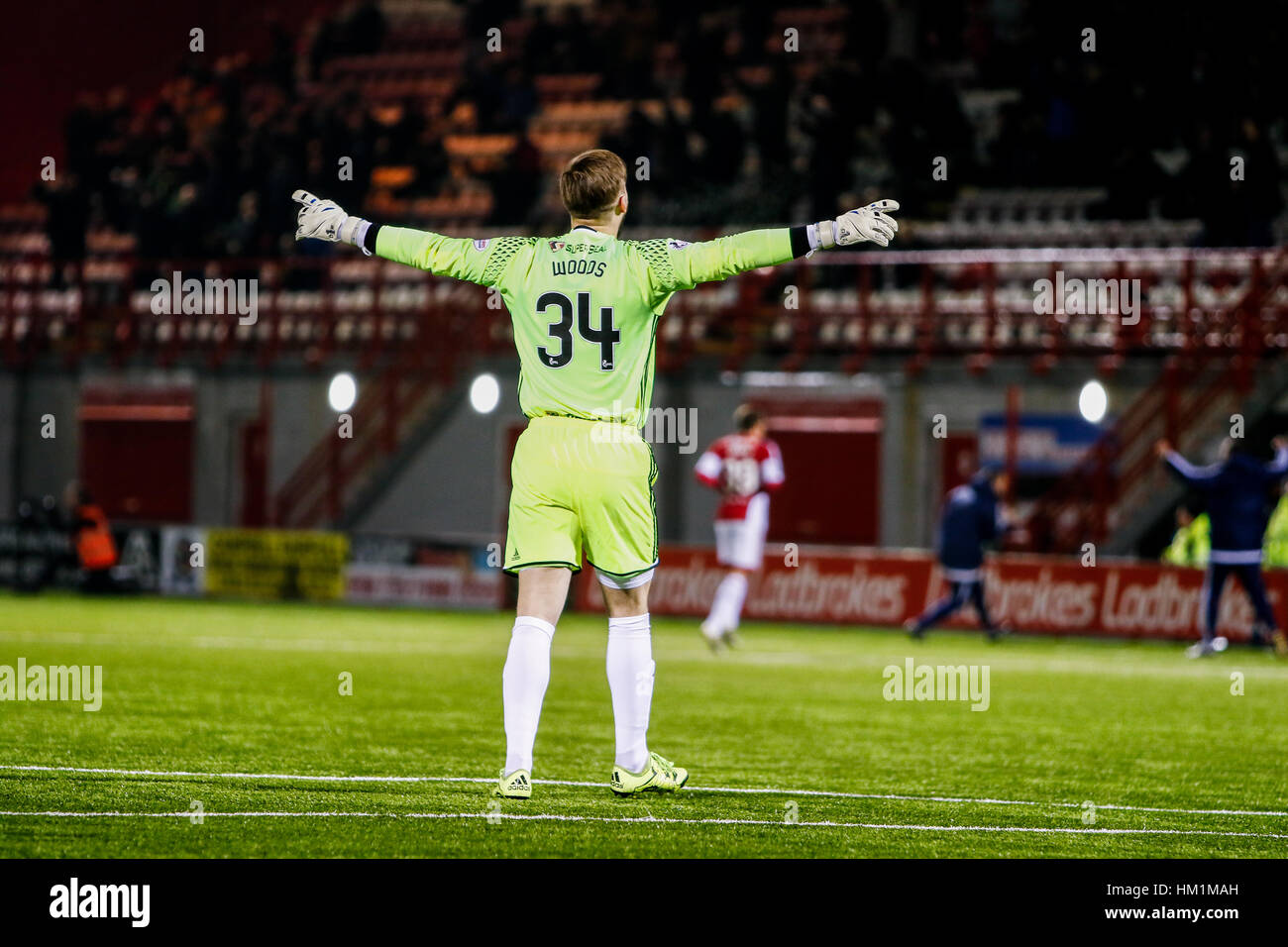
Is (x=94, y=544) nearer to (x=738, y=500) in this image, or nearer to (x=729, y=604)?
(x=738, y=500)


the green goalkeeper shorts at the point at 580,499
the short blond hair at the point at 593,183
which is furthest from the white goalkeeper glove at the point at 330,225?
the green goalkeeper shorts at the point at 580,499

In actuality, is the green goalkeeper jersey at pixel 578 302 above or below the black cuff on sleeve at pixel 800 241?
below

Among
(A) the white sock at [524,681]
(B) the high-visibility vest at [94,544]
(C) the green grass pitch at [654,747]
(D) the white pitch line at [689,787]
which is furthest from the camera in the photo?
(B) the high-visibility vest at [94,544]

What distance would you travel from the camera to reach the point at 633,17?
30906mm

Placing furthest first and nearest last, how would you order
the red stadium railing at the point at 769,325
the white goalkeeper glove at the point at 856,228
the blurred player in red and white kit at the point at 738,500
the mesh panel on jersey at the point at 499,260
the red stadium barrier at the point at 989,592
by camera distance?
the red stadium railing at the point at 769,325
the red stadium barrier at the point at 989,592
the blurred player in red and white kit at the point at 738,500
the mesh panel on jersey at the point at 499,260
the white goalkeeper glove at the point at 856,228

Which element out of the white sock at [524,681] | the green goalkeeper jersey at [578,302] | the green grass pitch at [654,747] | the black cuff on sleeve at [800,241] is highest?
the black cuff on sleeve at [800,241]

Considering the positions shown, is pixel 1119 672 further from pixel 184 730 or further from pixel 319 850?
pixel 319 850

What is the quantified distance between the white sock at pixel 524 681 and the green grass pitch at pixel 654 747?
27cm

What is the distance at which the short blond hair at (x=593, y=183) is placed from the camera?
7621 mm

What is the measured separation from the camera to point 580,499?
758 cm

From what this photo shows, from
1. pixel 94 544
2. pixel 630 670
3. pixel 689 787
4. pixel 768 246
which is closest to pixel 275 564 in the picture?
pixel 94 544

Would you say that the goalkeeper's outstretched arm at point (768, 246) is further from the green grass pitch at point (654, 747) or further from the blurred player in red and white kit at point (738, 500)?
the blurred player in red and white kit at point (738, 500)

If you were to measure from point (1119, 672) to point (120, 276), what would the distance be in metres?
19.1

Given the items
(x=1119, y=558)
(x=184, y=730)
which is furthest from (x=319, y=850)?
(x=1119, y=558)
